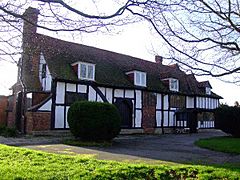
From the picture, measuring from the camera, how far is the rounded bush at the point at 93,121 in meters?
17.9

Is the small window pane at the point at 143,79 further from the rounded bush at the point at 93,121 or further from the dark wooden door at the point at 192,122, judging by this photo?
the rounded bush at the point at 93,121

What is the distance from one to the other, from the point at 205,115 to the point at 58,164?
94.1ft

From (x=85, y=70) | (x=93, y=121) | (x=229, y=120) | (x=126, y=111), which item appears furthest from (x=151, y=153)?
(x=126, y=111)

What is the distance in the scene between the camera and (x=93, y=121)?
58.5ft

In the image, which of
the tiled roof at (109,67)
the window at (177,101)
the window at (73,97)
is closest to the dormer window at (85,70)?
the tiled roof at (109,67)

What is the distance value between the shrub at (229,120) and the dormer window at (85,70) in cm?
1032

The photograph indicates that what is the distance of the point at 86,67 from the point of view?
2508cm

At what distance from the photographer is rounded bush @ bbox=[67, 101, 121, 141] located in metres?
17.9

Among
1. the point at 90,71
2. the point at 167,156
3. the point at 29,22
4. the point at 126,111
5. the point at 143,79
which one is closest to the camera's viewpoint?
the point at 29,22

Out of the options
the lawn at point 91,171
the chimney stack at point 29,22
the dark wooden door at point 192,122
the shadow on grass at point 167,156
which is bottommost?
the shadow on grass at point 167,156

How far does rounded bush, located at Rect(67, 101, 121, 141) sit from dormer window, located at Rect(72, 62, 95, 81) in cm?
652

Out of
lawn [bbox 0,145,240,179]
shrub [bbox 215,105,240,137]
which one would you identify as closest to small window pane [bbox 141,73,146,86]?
shrub [bbox 215,105,240,137]

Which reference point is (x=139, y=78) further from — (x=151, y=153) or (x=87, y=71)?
(x=151, y=153)

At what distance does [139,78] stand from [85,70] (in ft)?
19.2
